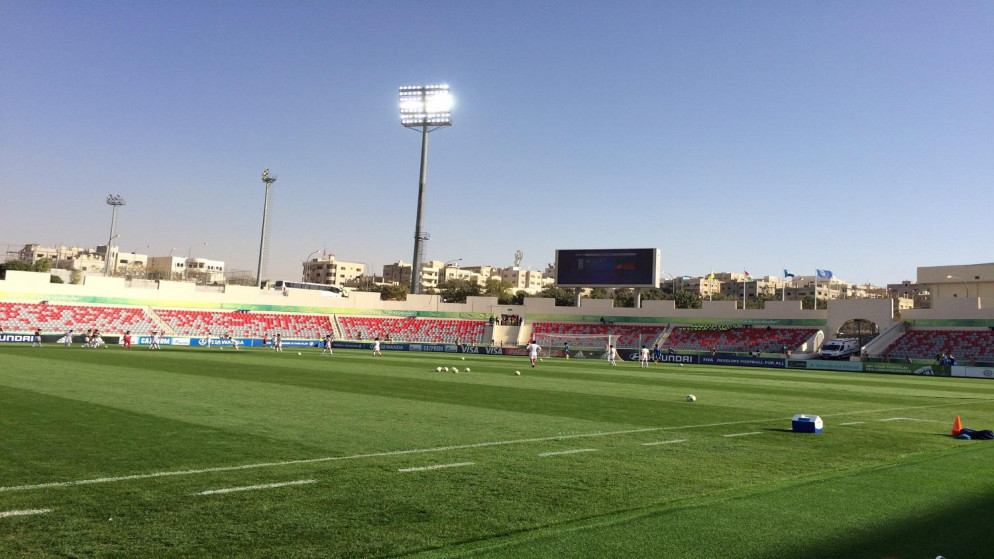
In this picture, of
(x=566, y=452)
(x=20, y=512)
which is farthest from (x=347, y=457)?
(x=20, y=512)

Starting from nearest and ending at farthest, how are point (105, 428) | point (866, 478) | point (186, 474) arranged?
point (186, 474), point (866, 478), point (105, 428)

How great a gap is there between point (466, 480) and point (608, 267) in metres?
70.0

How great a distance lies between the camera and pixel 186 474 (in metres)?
8.66

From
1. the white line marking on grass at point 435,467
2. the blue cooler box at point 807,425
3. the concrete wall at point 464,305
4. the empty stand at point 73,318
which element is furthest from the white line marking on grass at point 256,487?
the concrete wall at point 464,305

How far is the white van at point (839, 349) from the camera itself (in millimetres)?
63000

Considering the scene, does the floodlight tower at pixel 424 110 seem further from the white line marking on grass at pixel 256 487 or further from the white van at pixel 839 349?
the white line marking on grass at pixel 256 487

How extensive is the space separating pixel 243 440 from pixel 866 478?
9.41m

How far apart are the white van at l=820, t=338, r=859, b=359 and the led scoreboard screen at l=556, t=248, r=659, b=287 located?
17.5 meters

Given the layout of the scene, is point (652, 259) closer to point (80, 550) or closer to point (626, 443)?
point (626, 443)

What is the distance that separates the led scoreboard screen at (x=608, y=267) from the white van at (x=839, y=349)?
17.5m


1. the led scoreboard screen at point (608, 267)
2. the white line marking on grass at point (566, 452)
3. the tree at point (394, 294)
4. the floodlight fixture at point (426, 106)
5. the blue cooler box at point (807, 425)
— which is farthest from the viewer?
the tree at point (394, 294)

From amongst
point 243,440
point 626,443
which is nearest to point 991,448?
point 626,443

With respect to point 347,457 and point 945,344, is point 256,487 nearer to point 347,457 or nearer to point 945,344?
point 347,457

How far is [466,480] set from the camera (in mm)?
8859
